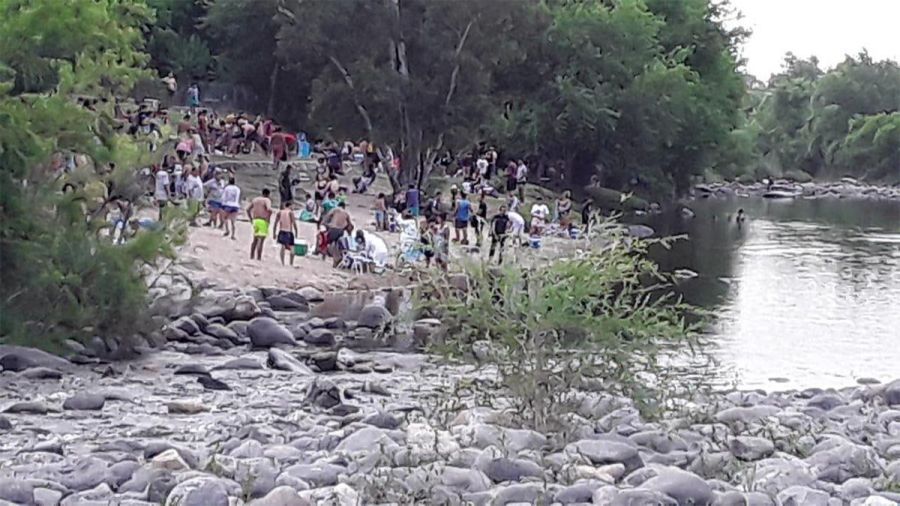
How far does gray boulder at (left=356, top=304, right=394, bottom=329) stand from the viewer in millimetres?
22359

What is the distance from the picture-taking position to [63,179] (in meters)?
17.2

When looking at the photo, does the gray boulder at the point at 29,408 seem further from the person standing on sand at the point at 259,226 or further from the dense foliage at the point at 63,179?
the person standing on sand at the point at 259,226

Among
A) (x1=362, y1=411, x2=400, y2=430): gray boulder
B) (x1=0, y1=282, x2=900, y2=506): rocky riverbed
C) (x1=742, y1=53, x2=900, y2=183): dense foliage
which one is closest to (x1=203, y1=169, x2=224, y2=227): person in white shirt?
(x1=0, y1=282, x2=900, y2=506): rocky riverbed

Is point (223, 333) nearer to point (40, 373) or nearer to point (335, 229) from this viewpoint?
point (40, 373)

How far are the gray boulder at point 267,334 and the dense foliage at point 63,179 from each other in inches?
92.9

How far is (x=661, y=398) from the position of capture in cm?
1181

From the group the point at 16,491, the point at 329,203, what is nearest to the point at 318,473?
the point at 16,491

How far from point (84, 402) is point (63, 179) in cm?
424

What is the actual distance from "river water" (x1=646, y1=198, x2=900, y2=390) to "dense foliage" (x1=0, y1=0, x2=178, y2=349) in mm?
7854

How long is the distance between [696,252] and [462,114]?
7.95 meters

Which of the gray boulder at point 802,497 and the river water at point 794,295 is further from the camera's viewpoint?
the river water at point 794,295

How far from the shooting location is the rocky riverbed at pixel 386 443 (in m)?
8.98

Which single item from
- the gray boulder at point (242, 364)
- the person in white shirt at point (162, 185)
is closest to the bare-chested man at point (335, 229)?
the person in white shirt at point (162, 185)

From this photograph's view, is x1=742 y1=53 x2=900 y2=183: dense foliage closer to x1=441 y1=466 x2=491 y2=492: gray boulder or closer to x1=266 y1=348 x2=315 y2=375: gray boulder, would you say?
x1=266 y1=348 x2=315 y2=375: gray boulder
